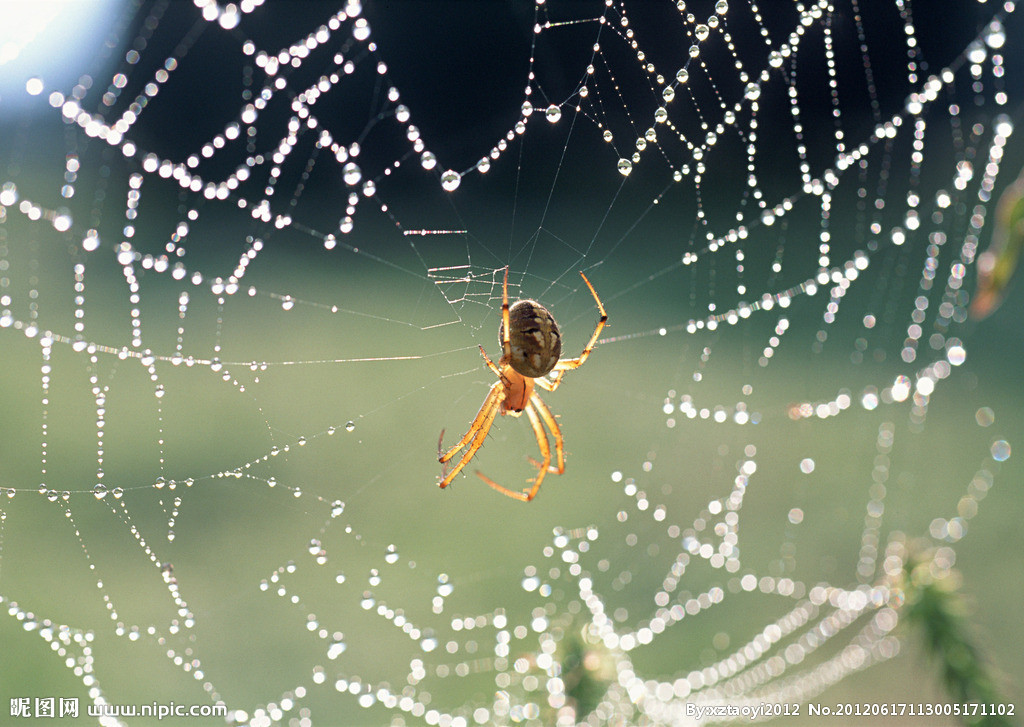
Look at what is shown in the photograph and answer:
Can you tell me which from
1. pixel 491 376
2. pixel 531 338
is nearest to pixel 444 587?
pixel 531 338

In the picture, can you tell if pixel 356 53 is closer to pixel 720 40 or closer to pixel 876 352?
pixel 720 40

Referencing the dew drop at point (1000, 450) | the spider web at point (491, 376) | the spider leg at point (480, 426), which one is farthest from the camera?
the dew drop at point (1000, 450)

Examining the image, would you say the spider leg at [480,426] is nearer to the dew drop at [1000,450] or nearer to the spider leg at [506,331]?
the spider leg at [506,331]

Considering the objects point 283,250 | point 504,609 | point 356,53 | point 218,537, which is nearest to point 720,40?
point 356,53

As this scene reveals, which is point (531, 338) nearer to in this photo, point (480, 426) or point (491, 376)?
point (480, 426)

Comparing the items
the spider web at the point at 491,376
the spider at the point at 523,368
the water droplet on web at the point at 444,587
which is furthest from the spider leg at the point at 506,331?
the water droplet on web at the point at 444,587

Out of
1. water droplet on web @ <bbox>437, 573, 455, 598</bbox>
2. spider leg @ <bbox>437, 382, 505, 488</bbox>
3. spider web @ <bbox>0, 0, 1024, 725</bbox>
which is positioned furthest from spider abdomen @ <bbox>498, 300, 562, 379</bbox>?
water droplet on web @ <bbox>437, 573, 455, 598</bbox>
